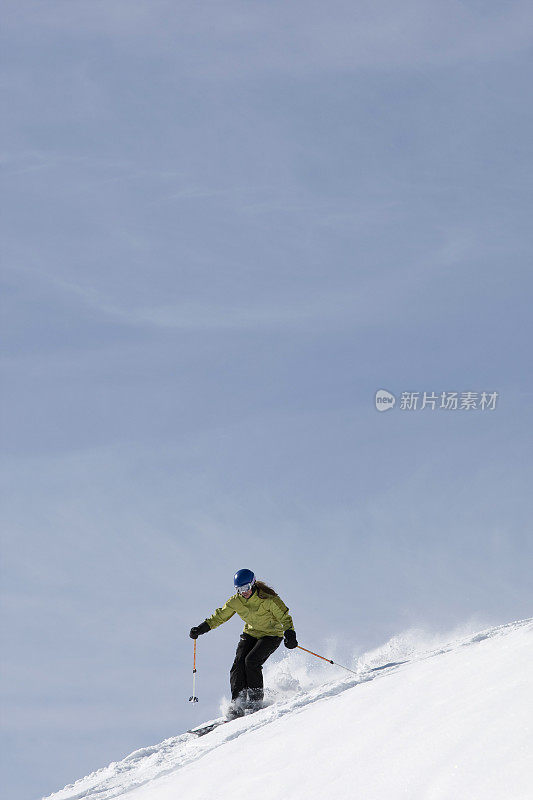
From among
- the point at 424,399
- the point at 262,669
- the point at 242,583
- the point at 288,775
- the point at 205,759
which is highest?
the point at 424,399

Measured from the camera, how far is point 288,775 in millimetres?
7055

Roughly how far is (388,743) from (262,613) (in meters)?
5.97

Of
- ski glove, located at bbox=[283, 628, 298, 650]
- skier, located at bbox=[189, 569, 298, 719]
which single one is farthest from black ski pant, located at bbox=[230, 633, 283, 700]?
ski glove, located at bbox=[283, 628, 298, 650]

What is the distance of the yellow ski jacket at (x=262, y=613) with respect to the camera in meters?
12.5

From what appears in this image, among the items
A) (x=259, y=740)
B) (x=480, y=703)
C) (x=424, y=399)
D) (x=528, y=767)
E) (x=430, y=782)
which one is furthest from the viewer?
(x=424, y=399)

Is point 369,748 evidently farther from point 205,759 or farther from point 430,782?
point 205,759

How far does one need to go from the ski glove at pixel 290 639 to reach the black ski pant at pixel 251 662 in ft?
1.09

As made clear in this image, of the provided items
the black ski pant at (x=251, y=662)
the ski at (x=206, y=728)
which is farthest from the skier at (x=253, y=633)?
the ski at (x=206, y=728)

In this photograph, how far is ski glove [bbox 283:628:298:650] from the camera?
486 inches

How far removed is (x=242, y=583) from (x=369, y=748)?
560 cm

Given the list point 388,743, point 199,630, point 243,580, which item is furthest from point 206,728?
point 388,743

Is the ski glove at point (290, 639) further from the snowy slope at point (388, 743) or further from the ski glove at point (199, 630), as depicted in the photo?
the snowy slope at point (388, 743)

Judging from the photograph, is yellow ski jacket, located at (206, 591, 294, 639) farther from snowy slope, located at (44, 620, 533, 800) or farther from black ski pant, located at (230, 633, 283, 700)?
snowy slope, located at (44, 620, 533, 800)

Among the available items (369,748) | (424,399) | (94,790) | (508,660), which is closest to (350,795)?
(369,748)
